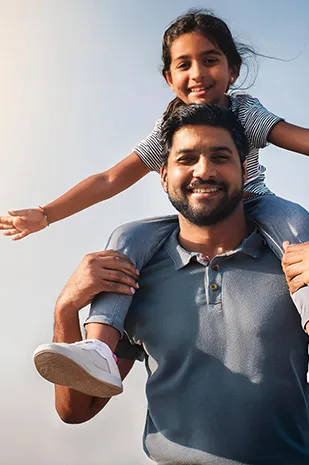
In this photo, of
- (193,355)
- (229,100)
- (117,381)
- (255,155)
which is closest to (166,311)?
(193,355)

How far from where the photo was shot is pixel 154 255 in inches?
170

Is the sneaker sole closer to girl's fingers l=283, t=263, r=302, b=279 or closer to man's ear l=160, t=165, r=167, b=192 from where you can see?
girl's fingers l=283, t=263, r=302, b=279

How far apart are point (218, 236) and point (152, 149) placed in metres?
1.02

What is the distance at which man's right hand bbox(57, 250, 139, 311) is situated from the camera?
3.92 m

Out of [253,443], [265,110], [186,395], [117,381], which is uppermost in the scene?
[265,110]

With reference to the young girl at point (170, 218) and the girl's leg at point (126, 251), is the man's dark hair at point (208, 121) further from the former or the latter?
the girl's leg at point (126, 251)

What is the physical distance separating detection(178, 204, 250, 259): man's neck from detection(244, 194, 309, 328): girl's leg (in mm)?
122

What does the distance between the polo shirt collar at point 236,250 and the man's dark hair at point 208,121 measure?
0.56m

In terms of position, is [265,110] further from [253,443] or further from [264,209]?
[253,443]

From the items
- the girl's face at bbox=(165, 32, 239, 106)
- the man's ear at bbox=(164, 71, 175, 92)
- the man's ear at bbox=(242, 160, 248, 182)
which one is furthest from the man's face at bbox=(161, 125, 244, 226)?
the man's ear at bbox=(164, 71, 175, 92)

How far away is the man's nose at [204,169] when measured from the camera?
4066 millimetres

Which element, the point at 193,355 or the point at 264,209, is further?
the point at 264,209

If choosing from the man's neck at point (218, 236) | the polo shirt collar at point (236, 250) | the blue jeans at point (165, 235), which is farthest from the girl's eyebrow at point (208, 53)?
the polo shirt collar at point (236, 250)

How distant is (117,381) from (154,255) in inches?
45.5
